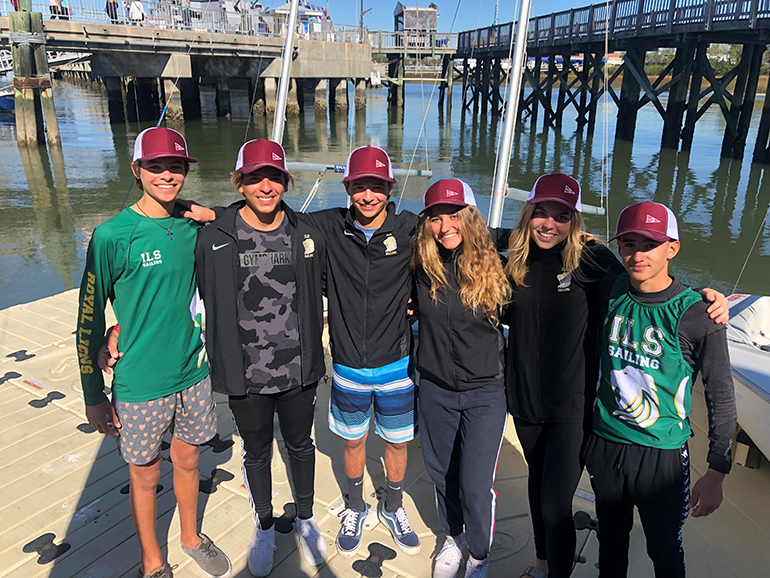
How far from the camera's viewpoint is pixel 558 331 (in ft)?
7.20

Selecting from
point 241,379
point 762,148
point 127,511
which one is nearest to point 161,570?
point 127,511

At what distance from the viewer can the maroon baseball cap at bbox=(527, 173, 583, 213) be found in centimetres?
218

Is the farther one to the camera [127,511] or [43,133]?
[43,133]

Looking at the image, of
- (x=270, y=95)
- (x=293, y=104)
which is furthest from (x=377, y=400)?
(x=270, y=95)

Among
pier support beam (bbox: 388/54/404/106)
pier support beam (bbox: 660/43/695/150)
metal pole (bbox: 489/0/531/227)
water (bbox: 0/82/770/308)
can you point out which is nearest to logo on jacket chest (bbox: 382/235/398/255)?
metal pole (bbox: 489/0/531/227)

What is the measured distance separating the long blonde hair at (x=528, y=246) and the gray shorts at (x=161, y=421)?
1.36 m

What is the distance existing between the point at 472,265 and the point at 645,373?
28.7 inches

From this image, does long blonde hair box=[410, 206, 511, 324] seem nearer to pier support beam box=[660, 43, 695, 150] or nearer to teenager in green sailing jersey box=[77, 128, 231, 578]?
teenager in green sailing jersey box=[77, 128, 231, 578]

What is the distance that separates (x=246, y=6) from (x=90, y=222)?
40630 mm

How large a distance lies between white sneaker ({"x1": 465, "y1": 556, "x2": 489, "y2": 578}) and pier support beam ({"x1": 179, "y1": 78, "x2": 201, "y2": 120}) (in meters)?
30.3

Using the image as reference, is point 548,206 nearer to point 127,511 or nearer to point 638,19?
point 127,511

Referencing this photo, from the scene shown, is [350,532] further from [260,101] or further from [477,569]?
[260,101]

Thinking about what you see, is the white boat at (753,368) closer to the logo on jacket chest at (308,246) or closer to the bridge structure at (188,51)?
the logo on jacket chest at (308,246)

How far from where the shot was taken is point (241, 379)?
2375 millimetres
